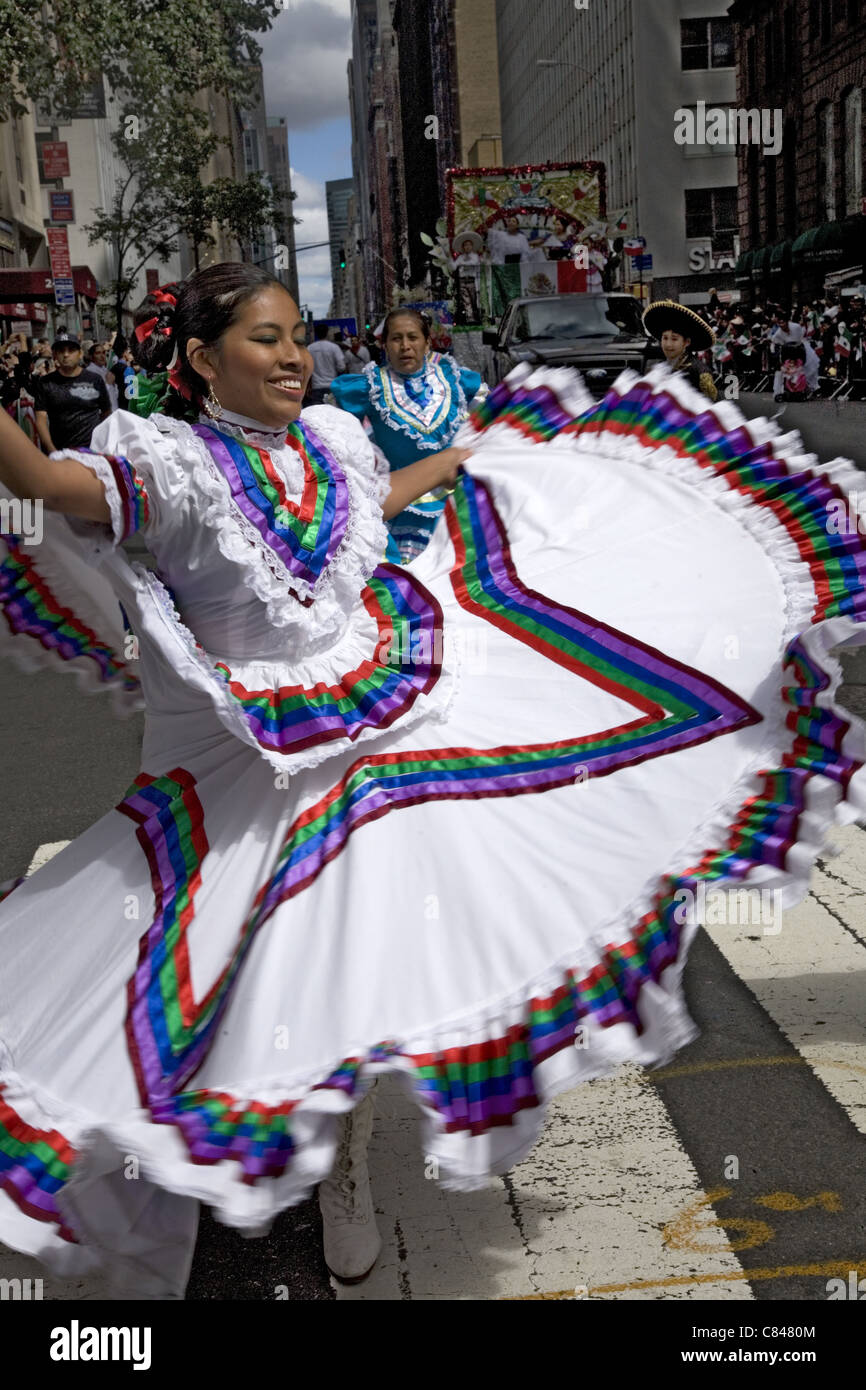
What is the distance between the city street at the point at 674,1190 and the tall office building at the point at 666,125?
5791 cm

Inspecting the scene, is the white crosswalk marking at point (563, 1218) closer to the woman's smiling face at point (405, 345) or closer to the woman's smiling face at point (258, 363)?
Result: the woman's smiling face at point (258, 363)

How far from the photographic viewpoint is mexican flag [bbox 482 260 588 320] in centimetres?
3136

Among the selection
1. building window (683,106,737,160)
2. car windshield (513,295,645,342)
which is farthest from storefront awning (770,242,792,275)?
car windshield (513,295,645,342)

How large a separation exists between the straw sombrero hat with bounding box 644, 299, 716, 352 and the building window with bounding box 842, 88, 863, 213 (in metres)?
37.4

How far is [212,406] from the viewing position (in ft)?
10.2

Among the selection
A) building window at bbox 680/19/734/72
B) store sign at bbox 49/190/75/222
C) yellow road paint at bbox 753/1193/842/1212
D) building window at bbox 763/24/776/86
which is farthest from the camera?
building window at bbox 680/19/734/72

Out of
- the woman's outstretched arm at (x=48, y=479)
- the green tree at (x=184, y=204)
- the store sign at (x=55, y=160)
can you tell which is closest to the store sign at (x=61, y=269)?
the green tree at (x=184, y=204)

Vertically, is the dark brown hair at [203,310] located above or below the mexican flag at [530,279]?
below

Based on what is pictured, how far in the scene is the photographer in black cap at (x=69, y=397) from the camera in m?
13.8

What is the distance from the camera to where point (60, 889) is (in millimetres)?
3096

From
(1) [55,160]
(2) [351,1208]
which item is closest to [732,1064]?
(2) [351,1208]

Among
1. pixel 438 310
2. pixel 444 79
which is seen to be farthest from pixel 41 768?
pixel 444 79

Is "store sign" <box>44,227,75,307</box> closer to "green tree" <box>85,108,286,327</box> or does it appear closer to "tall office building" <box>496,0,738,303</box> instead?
"green tree" <box>85,108,286,327</box>
